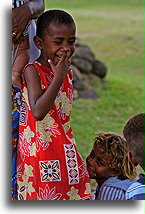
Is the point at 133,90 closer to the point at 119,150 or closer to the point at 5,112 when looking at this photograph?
the point at 119,150

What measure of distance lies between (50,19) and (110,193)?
914 mm

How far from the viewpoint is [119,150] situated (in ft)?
8.99

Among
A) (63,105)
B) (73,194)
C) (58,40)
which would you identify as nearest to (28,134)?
(63,105)

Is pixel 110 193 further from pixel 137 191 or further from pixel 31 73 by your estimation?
pixel 31 73

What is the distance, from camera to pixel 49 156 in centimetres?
234

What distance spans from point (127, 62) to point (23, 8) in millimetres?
7684

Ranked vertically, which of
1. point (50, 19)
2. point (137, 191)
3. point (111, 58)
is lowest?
point (137, 191)

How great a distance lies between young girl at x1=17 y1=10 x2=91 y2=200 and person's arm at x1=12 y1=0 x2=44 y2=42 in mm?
68

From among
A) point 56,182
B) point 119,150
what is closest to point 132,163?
point 119,150

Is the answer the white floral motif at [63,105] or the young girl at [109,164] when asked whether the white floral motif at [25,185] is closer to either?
the white floral motif at [63,105]

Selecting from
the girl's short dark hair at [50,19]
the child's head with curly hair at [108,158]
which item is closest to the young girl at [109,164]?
the child's head with curly hair at [108,158]

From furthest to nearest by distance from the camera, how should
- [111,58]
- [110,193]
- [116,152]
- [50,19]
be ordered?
[111,58] < [116,152] < [110,193] < [50,19]

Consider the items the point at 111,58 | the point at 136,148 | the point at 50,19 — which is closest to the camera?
the point at 136,148

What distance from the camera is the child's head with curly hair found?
2729mm
